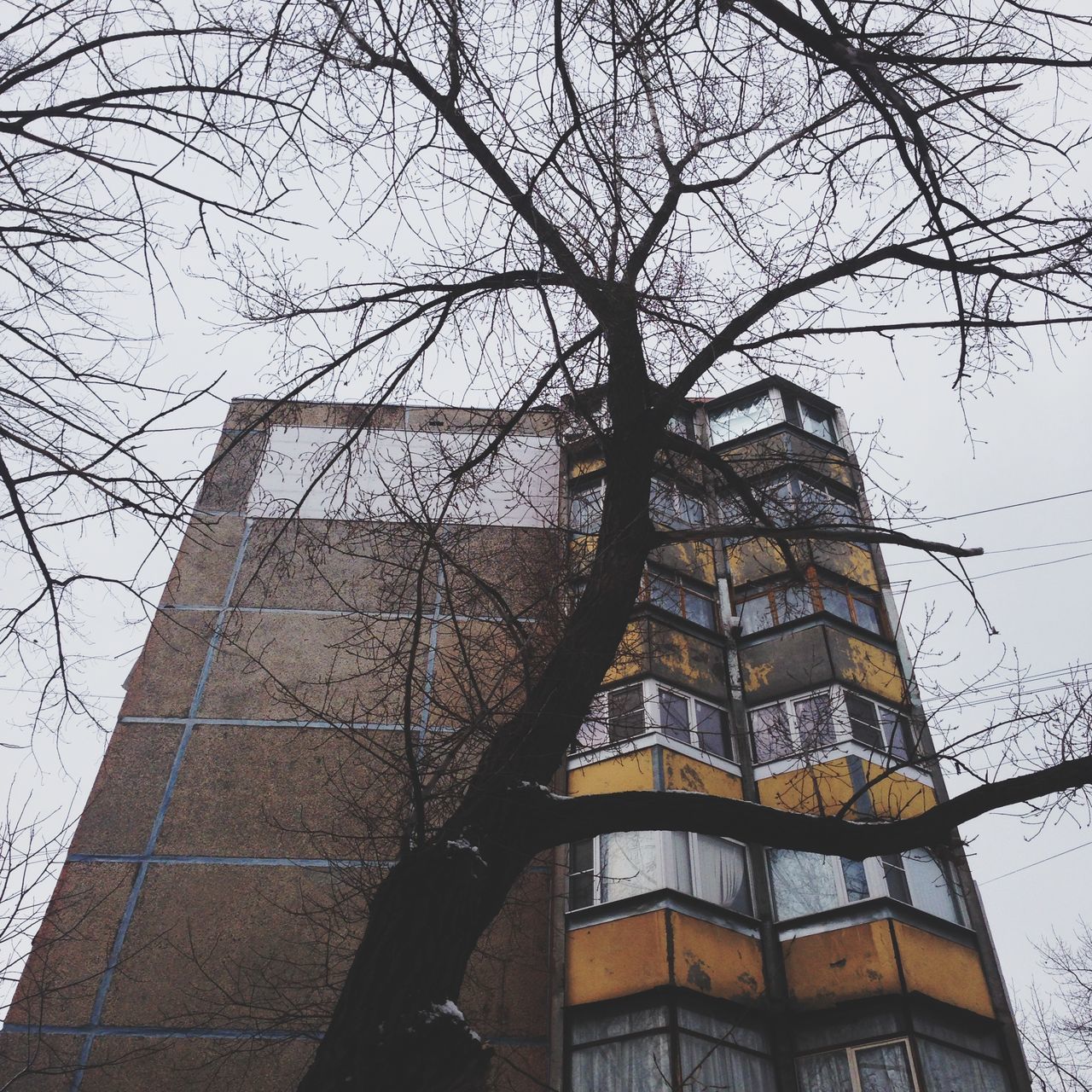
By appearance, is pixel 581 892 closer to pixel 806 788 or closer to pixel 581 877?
pixel 581 877

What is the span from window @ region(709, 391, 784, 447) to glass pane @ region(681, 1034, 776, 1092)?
980cm

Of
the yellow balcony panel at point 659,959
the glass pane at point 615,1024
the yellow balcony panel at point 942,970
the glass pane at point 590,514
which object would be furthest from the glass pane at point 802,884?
the glass pane at point 590,514

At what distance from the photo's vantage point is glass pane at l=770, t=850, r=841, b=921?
11.2 meters

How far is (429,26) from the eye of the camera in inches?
148

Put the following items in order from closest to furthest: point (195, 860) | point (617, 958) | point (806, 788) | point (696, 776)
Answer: point (617, 958), point (195, 860), point (696, 776), point (806, 788)

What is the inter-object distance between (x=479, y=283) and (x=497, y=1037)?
27.9 ft

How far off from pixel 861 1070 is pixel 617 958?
2774 mm

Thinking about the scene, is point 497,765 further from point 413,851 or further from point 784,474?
point 784,474

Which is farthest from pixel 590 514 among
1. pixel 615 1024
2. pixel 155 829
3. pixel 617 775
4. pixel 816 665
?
pixel 155 829

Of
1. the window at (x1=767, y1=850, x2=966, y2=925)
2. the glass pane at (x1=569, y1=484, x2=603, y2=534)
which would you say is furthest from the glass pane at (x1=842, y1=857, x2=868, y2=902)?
the glass pane at (x1=569, y1=484, x2=603, y2=534)

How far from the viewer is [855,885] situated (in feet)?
36.6

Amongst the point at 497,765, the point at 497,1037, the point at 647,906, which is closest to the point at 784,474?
the point at 497,765

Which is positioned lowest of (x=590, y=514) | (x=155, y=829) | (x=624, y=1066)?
(x=624, y=1066)

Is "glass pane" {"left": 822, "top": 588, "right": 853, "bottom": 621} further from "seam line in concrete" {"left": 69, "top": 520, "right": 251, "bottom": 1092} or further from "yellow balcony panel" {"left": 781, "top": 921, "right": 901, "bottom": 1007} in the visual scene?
"seam line in concrete" {"left": 69, "top": 520, "right": 251, "bottom": 1092}
